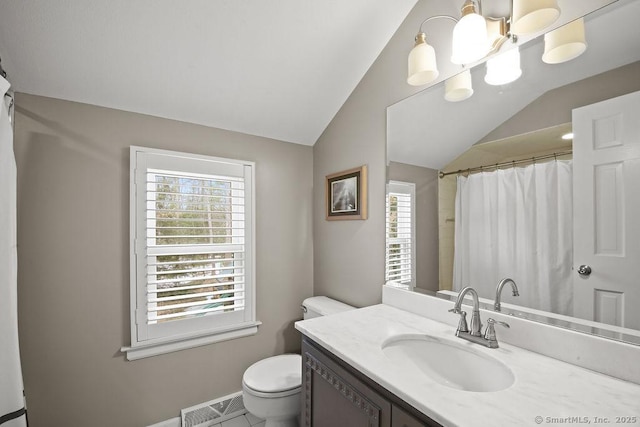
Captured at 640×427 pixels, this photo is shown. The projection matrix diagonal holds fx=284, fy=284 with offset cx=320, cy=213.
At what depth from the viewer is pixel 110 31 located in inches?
53.4

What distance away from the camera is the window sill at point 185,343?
1706mm

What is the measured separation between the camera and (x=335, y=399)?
1.09m

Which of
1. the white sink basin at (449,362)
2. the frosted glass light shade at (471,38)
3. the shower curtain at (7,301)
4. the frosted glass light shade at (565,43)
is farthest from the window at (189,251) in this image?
the frosted glass light shade at (565,43)

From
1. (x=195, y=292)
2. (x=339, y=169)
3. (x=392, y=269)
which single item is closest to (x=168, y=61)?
(x=339, y=169)

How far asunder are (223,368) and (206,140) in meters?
1.60

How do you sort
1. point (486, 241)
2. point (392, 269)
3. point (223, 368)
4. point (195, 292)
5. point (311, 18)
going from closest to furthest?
point (486, 241) < point (311, 18) < point (392, 269) < point (195, 292) < point (223, 368)

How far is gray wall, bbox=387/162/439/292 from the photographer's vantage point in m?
1.44

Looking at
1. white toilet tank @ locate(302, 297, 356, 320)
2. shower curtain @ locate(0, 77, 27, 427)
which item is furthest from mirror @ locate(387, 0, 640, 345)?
shower curtain @ locate(0, 77, 27, 427)

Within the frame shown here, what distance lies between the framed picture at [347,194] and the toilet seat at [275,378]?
1031 millimetres

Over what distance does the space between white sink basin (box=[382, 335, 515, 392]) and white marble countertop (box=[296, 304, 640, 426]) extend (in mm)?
30

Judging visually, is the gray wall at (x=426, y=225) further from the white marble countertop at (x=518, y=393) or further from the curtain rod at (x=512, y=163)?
the white marble countertop at (x=518, y=393)

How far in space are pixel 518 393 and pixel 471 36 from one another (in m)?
1.26

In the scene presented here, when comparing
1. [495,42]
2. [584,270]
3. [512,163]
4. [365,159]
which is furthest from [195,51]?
[584,270]

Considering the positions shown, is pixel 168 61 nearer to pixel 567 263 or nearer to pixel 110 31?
pixel 110 31
